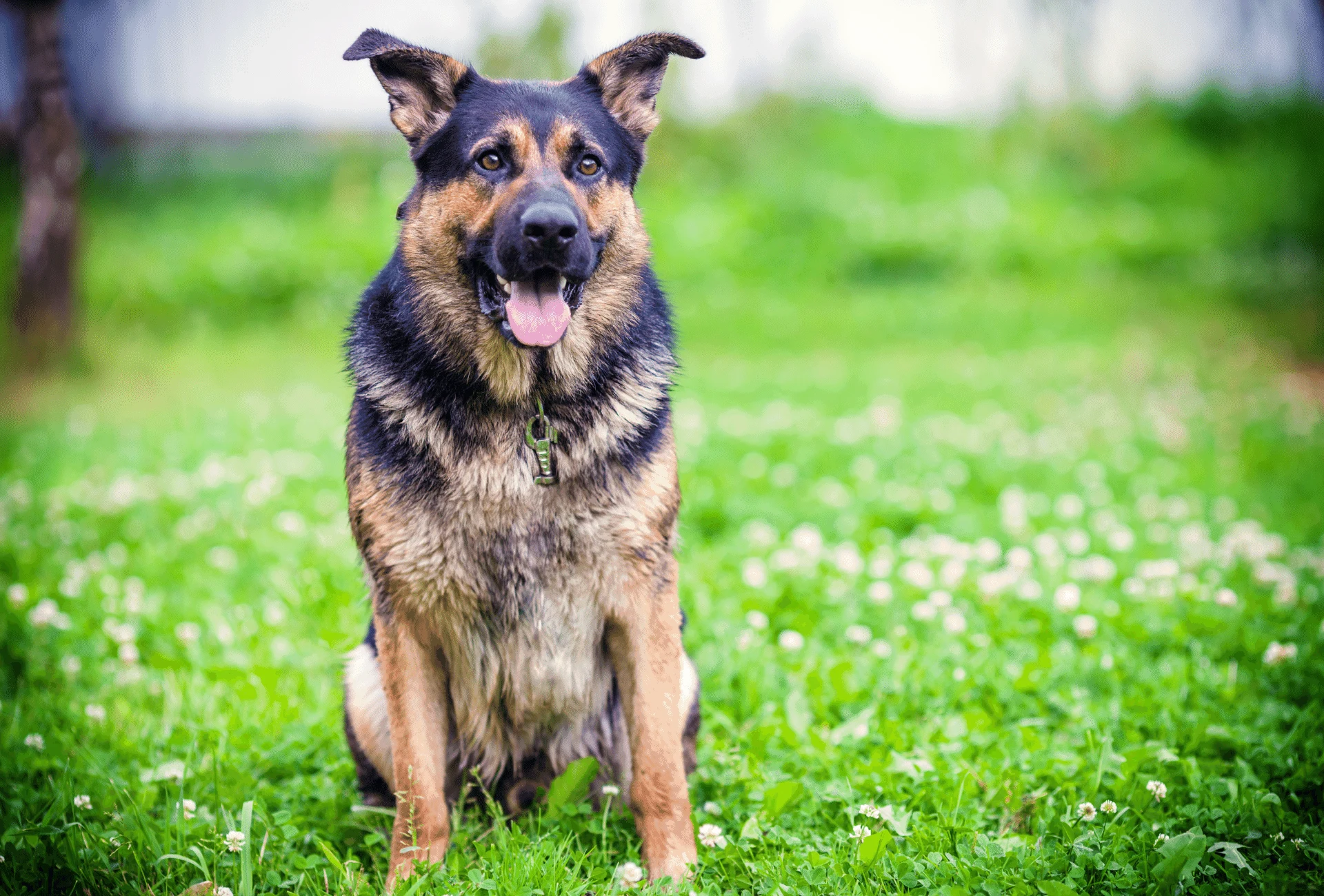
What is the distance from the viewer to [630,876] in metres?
2.49

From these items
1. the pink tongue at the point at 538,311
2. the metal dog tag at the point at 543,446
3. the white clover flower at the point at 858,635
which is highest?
the pink tongue at the point at 538,311

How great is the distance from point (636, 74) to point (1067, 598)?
2.60 meters

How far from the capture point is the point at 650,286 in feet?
9.67

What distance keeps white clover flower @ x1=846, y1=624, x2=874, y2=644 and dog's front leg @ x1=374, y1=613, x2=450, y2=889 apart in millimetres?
1783

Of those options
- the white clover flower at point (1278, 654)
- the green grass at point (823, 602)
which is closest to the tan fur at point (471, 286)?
the green grass at point (823, 602)

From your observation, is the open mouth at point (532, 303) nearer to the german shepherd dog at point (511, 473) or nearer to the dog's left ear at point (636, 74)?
the german shepherd dog at point (511, 473)

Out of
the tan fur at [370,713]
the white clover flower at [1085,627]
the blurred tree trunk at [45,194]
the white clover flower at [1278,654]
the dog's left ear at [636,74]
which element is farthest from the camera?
the blurred tree trunk at [45,194]

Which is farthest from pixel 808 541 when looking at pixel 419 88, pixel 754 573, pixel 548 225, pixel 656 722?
pixel 419 88

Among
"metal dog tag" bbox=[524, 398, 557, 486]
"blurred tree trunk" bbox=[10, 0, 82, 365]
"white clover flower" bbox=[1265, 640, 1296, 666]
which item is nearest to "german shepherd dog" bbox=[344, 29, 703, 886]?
"metal dog tag" bbox=[524, 398, 557, 486]

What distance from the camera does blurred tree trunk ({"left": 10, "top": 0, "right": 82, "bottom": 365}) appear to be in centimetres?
927

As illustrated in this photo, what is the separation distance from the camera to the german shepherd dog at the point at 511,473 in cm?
260

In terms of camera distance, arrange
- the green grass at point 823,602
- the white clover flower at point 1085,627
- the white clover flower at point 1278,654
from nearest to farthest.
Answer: the green grass at point 823,602 → the white clover flower at point 1278,654 → the white clover flower at point 1085,627

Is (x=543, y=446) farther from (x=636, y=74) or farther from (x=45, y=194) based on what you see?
(x=45, y=194)

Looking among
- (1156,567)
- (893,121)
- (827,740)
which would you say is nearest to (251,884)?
(827,740)
